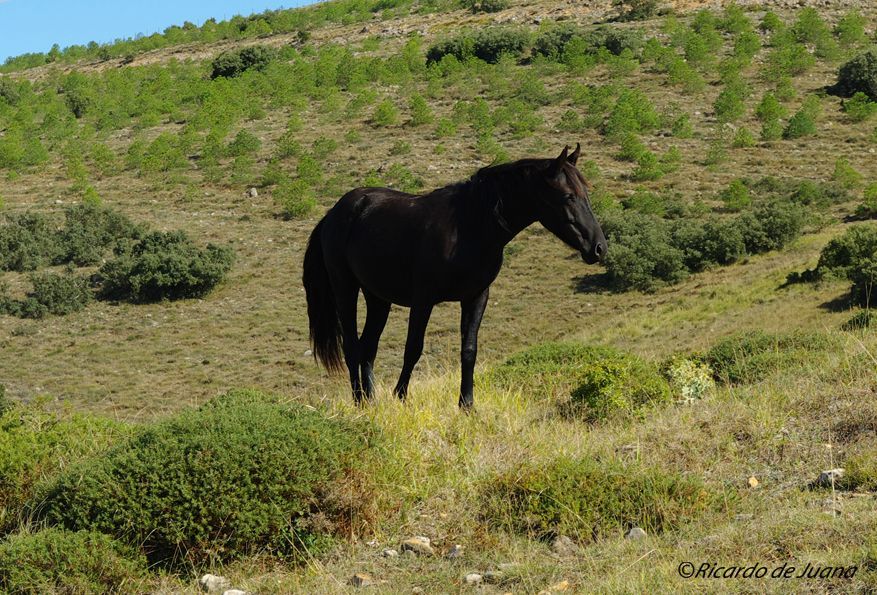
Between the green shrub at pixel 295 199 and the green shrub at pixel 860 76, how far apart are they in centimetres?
2858

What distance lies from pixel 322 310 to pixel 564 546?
470cm

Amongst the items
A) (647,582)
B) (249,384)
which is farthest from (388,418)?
(249,384)

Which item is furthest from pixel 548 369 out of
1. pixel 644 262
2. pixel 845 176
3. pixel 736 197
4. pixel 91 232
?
pixel 845 176

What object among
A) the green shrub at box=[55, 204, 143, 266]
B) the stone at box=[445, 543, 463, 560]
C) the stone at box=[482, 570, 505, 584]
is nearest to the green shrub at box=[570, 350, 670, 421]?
the stone at box=[445, 543, 463, 560]

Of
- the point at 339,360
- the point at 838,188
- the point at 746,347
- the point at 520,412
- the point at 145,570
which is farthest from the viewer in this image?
the point at 838,188

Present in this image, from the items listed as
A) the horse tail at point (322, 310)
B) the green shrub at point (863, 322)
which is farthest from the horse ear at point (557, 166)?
the green shrub at point (863, 322)

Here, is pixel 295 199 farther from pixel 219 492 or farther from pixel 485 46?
pixel 219 492

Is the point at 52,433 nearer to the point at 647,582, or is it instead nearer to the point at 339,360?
the point at 339,360

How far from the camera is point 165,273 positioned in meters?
34.4

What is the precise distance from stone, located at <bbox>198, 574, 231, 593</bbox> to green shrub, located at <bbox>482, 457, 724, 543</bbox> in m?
1.49

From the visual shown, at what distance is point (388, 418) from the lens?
6.96 m

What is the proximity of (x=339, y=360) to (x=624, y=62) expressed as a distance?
51187 millimetres

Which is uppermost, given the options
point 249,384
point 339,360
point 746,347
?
point 339,360

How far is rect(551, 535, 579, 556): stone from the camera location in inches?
202
